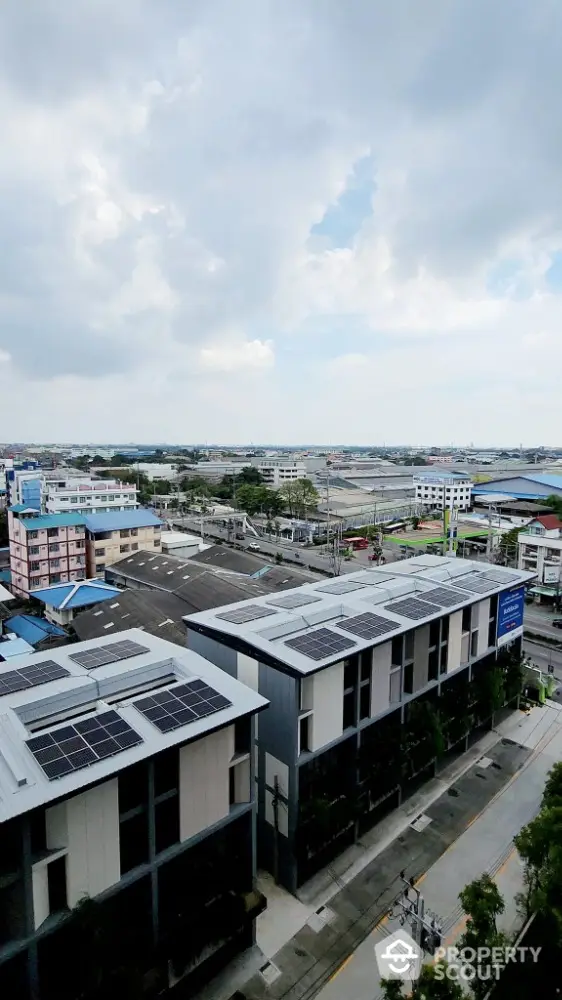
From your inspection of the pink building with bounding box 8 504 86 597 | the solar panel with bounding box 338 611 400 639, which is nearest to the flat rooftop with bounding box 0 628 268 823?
the solar panel with bounding box 338 611 400 639

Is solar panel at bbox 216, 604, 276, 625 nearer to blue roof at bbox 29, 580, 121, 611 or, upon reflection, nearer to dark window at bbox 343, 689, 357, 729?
dark window at bbox 343, 689, 357, 729

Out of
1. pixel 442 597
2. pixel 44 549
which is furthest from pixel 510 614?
pixel 44 549

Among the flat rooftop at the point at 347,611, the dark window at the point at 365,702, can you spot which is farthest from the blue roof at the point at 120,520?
the dark window at the point at 365,702

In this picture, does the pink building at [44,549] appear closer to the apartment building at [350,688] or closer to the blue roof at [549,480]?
the apartment building at [350,688]

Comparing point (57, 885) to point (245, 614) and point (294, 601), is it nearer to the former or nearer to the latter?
point (245, 614)

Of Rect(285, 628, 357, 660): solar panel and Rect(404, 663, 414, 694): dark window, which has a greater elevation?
Rect(285, 628, 357, 660): solar panel

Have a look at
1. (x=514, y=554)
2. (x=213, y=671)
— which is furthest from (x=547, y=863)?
(x=514, y=554)
